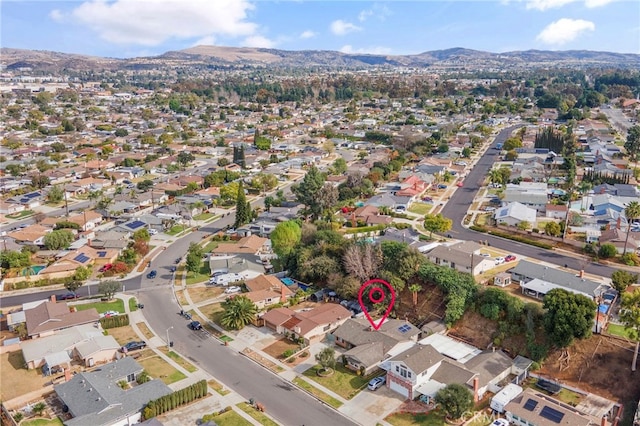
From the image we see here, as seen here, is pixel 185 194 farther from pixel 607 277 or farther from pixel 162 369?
pixel 607 277

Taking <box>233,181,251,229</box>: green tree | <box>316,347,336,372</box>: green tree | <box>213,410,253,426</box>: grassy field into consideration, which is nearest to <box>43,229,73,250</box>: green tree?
<box>233,181,251,229</box>: green tree

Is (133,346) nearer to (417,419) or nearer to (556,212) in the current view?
(417,419)

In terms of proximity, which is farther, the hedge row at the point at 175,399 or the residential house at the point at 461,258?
the residential house at the point at 461,258

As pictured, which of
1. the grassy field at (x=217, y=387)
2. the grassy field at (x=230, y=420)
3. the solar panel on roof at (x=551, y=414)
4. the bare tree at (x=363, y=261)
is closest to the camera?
the solar panel on roof at (x=551, y=414)

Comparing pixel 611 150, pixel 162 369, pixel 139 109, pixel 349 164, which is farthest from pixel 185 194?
pixel 139 109

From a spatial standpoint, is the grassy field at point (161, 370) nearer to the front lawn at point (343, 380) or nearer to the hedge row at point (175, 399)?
the hedge row at point (175, 399)

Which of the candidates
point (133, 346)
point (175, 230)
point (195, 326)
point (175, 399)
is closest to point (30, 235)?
point (175, 230)

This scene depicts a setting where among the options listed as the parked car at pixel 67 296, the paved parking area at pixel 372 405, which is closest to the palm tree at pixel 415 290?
the paved parking area at pixel 372 405
